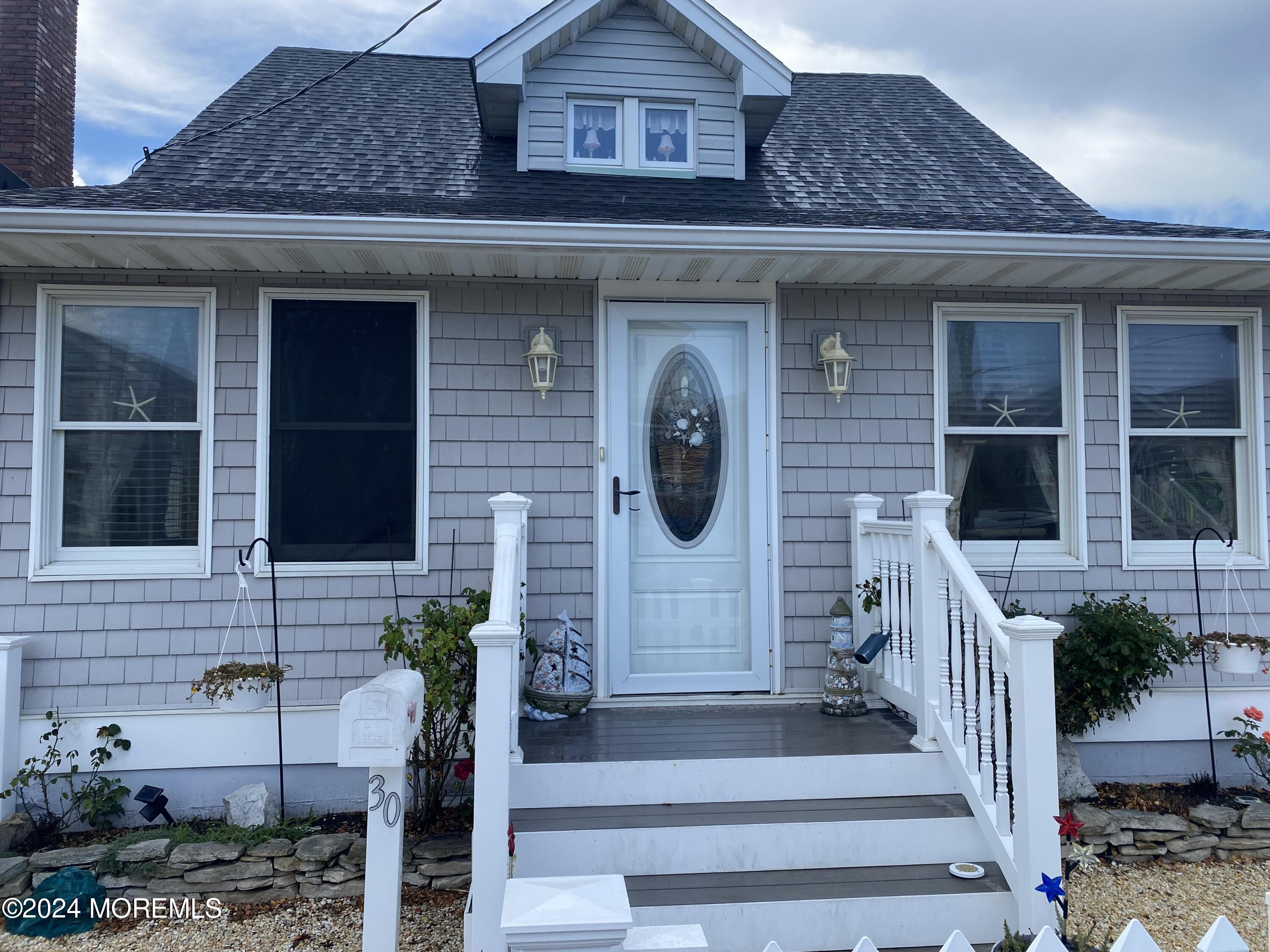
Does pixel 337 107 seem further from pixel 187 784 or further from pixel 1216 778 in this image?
pixel 1216 778

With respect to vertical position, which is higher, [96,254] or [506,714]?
[96,254]

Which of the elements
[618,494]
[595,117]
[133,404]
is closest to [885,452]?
[618,494]

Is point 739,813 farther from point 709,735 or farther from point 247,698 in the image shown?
Answer: point 247,698

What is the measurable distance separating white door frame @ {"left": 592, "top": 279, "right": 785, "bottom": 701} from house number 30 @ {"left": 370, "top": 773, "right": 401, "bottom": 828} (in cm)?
190

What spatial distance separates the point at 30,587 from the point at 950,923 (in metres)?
4.38

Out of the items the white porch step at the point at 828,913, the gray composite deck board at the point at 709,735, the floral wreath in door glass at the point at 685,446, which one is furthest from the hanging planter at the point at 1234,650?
the floral wreath in door glass at the point at 685,446

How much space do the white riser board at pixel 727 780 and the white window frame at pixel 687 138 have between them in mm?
3459

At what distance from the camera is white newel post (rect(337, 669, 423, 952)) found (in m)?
2.49

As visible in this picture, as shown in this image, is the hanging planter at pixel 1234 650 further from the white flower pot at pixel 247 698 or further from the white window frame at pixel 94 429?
the white window frame at pixel 94 429

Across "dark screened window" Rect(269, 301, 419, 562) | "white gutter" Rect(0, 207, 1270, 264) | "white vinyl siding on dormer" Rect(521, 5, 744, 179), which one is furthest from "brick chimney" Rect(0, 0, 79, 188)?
"white vinyl siding on dormer" Rect(521, 5, 744, 179)

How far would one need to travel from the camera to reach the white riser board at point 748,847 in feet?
10.0

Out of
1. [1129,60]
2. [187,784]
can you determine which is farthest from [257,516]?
[1129,60]

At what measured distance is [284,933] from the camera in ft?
11.1

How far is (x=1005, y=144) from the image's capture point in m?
6.02
